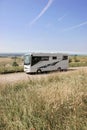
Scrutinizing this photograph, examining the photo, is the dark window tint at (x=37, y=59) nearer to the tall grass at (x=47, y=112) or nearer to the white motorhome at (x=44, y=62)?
Result: the white motorhome at (x=44, y=62)

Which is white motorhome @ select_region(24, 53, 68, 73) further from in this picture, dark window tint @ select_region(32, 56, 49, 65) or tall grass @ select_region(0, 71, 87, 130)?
tall grass @ select_region(0, 71, 87, 130)

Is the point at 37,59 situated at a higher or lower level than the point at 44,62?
higher

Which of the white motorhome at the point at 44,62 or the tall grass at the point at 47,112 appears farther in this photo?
the white motorhome at the point at 44,62

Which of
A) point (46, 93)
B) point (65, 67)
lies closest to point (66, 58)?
point (65, 67)

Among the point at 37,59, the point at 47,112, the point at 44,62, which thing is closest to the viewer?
the point at 47,112

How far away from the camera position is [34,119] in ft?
13.2

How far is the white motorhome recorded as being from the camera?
22984 mm

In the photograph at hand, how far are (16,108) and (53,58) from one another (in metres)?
20.4

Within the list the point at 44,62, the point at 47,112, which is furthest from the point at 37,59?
the point at 47,112

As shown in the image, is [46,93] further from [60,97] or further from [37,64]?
[37,64]

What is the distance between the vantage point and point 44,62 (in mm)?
24047

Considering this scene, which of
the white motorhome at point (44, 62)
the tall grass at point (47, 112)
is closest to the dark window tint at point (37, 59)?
the white motorhome at point (44, 62)

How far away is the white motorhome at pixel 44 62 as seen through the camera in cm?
2298

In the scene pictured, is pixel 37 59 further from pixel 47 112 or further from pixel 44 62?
pixel 47 112
